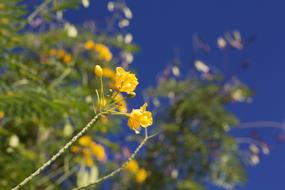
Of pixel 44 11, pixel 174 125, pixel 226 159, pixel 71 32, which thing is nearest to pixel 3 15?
pixel 44 11

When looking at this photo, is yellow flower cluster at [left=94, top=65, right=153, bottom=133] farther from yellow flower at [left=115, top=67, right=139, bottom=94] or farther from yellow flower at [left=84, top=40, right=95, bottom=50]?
yellow flower at [left=84, top=40, right=95, bottom=50]

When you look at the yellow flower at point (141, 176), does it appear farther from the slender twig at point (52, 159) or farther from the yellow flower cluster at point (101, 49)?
the slender twig at point (52, 159)

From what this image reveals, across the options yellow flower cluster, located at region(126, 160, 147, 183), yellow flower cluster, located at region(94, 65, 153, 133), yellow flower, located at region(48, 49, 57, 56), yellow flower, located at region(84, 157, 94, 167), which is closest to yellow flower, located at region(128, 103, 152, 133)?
yellow flower cluster, located at region(94, 65, 153, 133)

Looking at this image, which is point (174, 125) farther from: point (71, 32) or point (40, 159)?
point (71, 32)

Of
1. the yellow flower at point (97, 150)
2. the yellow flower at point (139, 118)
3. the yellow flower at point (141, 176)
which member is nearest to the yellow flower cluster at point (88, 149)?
the yellow flower at point (97, 150)

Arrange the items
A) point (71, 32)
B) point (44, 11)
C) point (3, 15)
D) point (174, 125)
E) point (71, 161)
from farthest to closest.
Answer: point (174, 125) → point (71, 161) → point (71, 32) → point (44, 11) → point (3, 15)

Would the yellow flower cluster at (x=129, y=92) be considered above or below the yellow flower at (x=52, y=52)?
below
